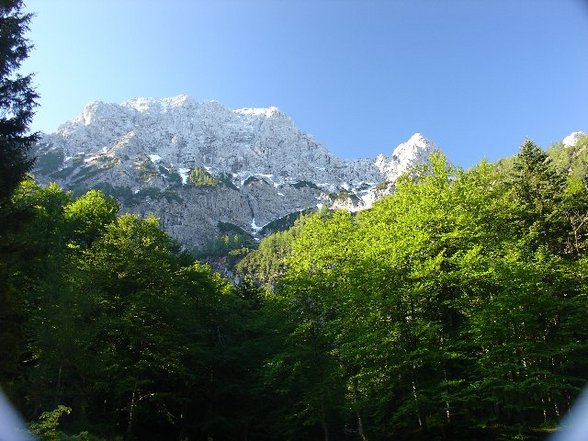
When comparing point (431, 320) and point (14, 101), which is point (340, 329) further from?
point (14, 101)

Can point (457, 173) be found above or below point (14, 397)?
above

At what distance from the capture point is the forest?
1984cm

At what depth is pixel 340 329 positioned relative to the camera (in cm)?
2428

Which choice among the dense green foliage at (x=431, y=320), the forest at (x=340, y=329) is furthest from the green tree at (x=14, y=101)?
the dense green foliage at (x=431, y=320)

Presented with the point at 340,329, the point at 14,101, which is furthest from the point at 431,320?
the point at 14,101

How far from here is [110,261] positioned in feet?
85.1

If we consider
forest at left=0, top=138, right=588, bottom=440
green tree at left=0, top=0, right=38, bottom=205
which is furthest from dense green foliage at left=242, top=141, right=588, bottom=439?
green tree at left=0, top=0, right=38, bottom=205

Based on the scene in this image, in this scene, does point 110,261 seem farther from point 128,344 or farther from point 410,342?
point 410,342

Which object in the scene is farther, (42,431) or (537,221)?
(537,221)

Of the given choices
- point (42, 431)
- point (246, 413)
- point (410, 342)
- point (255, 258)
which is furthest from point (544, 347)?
point (255, 258)

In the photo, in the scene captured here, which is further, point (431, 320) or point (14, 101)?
point (431, 320)

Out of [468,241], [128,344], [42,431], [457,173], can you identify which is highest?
[457,173]

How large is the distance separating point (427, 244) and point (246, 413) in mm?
16003

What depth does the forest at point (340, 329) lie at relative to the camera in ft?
65.1
